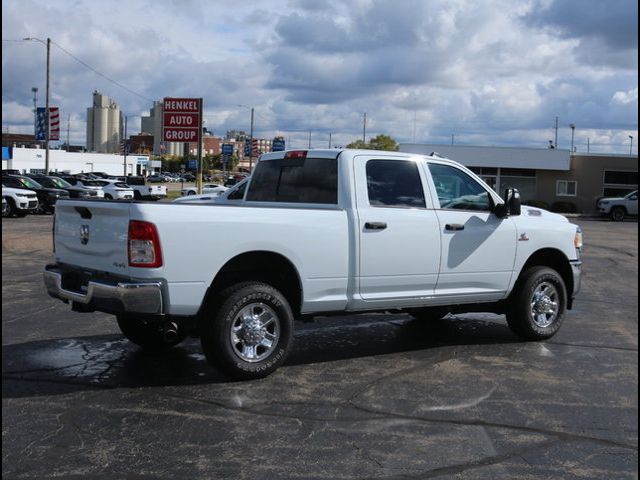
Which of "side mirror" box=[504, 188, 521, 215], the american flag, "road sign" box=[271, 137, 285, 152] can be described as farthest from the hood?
"road sign" box=[271, 137, 285, 152]

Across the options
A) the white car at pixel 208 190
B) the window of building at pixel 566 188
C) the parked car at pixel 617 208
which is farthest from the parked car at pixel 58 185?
the window of building at pixel 566 188

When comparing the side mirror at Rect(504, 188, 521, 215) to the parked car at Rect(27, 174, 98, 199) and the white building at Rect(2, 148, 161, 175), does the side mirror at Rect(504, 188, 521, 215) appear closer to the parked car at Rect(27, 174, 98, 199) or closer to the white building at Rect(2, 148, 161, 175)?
the parked car at Rect(27, 174, 98, 199)

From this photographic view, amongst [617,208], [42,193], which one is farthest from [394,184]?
[617,208]

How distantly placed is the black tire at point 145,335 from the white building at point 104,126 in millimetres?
160112

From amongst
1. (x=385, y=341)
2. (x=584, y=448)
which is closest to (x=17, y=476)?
(x=584, y=448)

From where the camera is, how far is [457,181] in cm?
735

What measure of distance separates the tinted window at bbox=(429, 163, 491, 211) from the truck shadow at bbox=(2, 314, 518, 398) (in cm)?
156

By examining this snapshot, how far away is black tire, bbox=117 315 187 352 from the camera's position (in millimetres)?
6930

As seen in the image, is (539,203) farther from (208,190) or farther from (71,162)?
(71,162)

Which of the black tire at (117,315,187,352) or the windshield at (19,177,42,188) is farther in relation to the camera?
the windshield at (19,177,42,188)

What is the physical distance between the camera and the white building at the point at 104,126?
161750 millimetres

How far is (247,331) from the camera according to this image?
6004 mm

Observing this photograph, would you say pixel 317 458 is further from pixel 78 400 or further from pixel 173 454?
pixel 78 400

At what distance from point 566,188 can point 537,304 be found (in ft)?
137
